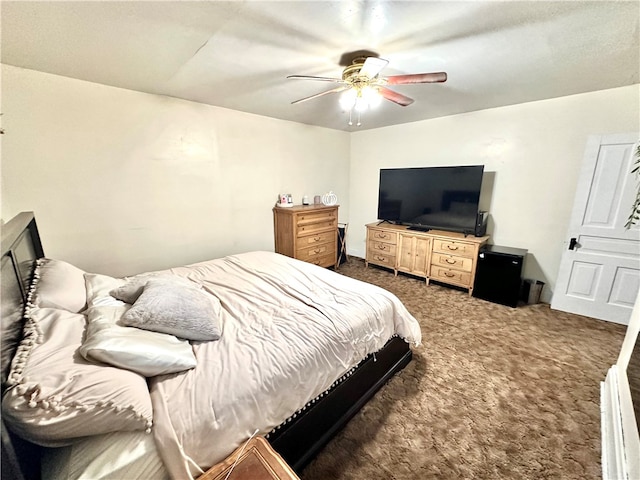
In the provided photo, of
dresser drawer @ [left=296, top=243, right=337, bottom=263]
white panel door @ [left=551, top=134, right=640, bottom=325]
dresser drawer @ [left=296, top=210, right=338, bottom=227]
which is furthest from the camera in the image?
dresser drawer @ [left=296, top=243, right=337, bottom=263]

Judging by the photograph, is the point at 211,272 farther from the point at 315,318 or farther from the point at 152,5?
the point at 152,5

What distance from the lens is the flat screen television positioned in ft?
10.7

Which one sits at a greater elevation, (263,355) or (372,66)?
(372,66)

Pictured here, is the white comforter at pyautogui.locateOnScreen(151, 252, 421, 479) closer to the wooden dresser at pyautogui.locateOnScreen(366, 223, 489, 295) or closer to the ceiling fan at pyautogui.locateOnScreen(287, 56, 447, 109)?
the ceiling fan at pyautogui.locateOnScreen(287, 56, 447, 109)

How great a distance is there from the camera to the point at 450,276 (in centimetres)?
340

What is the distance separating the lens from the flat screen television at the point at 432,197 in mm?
3254

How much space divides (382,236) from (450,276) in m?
1.11

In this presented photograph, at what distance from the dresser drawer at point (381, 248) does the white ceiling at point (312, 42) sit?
2133mm

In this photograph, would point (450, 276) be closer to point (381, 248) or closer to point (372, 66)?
point (381, 248)

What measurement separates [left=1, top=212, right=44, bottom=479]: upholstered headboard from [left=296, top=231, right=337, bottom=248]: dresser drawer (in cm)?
257

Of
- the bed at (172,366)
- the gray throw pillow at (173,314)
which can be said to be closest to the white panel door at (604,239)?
the bed at (172,366)

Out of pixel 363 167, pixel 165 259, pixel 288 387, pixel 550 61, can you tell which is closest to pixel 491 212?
pixel 550 61

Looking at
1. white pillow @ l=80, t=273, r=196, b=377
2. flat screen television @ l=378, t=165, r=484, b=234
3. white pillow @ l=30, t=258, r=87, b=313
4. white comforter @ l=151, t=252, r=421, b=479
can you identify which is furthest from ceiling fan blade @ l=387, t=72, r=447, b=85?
white pillow @ l=30, t=258, r=87, b=313

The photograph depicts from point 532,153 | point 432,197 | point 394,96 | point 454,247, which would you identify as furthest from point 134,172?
point 532,153
